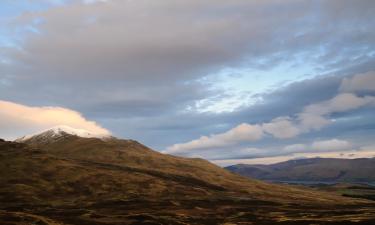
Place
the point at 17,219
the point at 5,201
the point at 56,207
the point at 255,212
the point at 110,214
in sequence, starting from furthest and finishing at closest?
the point at 5,201, the point at 56,207, the point at 255,212, the point at 110,214, the point at 17,219

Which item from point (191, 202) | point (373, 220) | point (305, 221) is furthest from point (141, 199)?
point (373, 220)


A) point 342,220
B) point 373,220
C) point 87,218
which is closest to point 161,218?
point 87,218

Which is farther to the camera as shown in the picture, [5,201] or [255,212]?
[5,201]

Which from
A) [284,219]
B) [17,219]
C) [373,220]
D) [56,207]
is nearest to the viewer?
[17,219]

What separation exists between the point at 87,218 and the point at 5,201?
69.6 metres

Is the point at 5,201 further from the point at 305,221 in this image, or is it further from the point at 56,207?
the point at 305,221

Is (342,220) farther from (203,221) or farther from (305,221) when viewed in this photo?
(203,221)

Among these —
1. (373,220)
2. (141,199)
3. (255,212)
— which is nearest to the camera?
(373,220)

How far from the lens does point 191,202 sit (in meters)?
193

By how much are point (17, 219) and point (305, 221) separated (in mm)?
78487

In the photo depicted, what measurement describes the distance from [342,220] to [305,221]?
36.1 feet

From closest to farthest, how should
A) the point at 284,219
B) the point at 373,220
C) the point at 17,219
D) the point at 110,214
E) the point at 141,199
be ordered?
the point at 17,219, the point at 373,220, the point at 284,219, the point at 110,214, the point at 141,199

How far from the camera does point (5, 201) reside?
606 feet

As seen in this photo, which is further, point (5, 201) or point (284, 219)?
point (5, 201)
